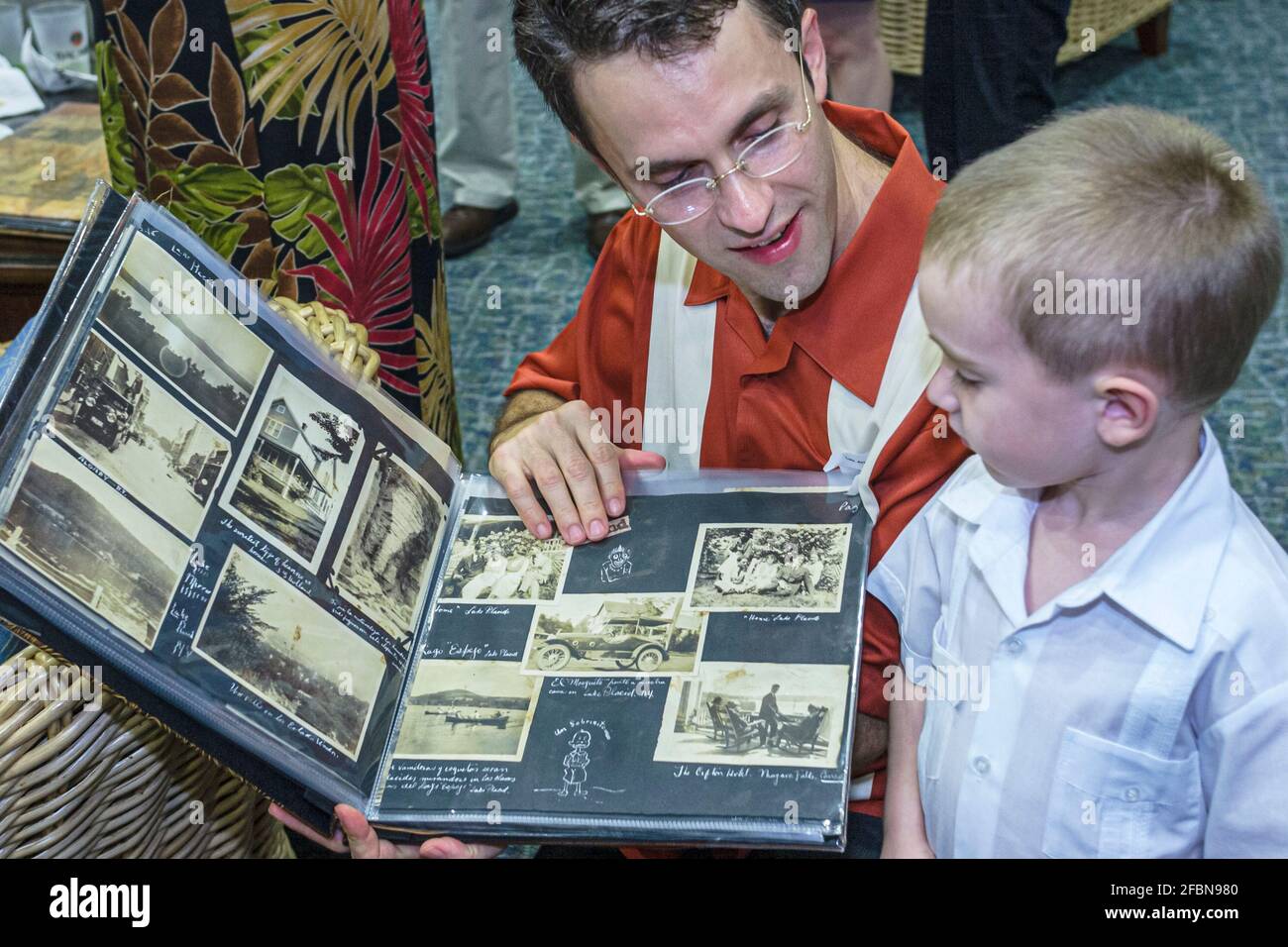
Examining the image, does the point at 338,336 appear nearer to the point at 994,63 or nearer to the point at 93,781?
the point at 93,781

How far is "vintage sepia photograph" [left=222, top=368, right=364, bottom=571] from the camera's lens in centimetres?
96

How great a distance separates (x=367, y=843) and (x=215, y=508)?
249 mm

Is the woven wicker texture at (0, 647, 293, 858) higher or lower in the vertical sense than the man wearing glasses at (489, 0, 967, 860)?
lower

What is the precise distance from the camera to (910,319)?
108 cm

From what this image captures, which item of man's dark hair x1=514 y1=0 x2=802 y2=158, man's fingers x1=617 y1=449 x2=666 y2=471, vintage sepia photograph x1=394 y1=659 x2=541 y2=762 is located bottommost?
vintage sepia photograph x1=394 y1=659 x2=541 y2=762

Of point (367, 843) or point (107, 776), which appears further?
point (107, 776)

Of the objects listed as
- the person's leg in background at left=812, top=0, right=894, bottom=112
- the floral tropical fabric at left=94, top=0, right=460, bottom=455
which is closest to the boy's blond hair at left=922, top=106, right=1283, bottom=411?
the floral tropical fabric at left=94, top=0, right=460, bottom=455

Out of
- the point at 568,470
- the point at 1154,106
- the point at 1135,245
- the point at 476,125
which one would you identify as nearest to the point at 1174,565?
the point at 1135,245

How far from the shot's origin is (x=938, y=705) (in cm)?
98

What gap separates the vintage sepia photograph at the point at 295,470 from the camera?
96 cm

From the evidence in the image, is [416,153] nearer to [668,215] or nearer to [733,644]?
[668,215]

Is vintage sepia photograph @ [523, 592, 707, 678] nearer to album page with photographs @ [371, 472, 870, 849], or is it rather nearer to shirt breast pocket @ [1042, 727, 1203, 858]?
album page with photographs @ [371, 472, 870, 849]

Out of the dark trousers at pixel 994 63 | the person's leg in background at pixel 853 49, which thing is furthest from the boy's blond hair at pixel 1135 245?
the person's leg in background at pixel 853 49

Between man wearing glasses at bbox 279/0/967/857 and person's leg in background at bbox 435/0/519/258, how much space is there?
1.52 metres
